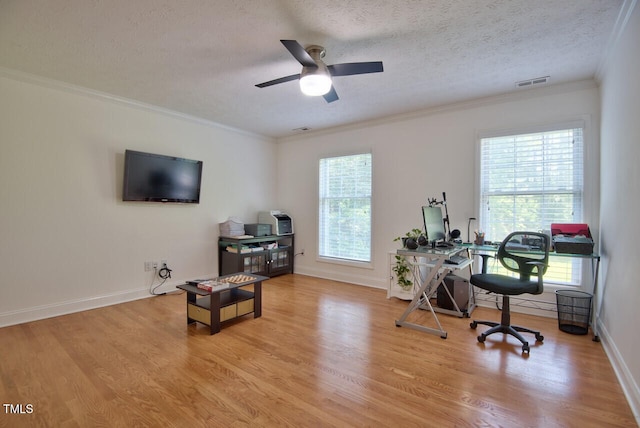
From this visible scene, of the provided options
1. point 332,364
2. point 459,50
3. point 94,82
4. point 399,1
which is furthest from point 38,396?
point 459,50

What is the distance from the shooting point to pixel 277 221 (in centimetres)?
522

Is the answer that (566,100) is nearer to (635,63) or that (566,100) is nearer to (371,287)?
(635,63)

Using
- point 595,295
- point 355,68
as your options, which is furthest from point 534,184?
point 355,68

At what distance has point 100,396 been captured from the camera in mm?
1882

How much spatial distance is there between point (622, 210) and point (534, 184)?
4.15ft

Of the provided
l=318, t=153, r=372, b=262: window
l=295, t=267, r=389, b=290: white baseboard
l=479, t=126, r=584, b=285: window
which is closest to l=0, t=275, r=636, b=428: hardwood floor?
l=479, t=126, r=584, b=285: window

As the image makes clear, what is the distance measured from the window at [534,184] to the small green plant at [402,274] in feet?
3.47

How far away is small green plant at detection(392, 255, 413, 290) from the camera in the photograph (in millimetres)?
3846

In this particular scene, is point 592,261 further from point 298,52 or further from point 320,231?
point 320,231

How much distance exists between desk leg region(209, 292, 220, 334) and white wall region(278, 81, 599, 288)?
8.10 feet

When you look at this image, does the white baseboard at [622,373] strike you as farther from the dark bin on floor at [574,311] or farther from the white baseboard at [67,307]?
the white baseboard at [67,307]

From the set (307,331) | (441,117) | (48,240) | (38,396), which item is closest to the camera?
(38,396)

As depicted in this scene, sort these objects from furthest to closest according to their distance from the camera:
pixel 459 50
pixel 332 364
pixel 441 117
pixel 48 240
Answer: pixel 441 117 → pixel 48 240 → pixel 459 50 → pixel 332 364

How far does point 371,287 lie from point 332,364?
2.37m
